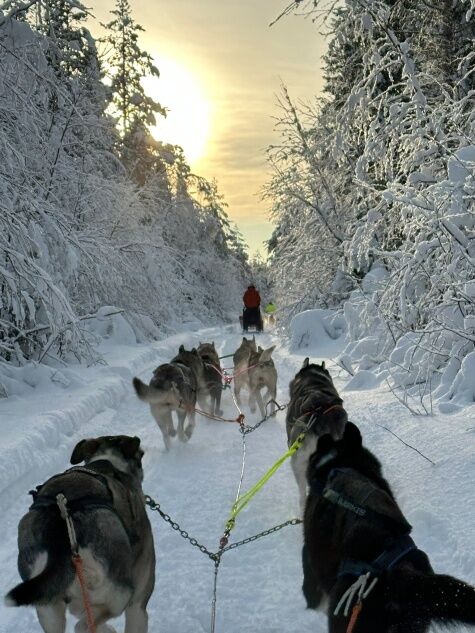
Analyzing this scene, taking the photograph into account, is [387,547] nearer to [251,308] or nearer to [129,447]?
[129,447]

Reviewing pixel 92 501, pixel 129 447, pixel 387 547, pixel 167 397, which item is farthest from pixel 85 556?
pixel 167 397

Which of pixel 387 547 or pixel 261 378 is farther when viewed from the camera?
pixel 261 378

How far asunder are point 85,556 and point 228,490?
3.35 m

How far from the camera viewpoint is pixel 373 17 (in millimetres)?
8141

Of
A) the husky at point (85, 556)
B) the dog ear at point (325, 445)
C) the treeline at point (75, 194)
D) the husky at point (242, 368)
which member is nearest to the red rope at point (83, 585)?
the husky at point (85, 556)

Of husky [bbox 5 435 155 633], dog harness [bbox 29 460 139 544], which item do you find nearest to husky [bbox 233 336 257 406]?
dog harness [bbox 29 460 139 544]

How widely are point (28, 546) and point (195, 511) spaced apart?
2822mm

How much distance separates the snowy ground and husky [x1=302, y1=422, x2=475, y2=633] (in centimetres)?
91

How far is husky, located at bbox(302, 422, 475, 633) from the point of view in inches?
72.9

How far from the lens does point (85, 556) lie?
238 cm

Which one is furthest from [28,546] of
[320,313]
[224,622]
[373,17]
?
[320,313]

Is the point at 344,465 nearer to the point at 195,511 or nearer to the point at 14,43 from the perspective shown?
the point at 195,511

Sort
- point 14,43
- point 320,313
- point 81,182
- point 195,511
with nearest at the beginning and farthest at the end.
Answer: point 195,511 → point 14,43 → point 81,182 → point 320,313

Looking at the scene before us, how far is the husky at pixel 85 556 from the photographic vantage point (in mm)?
2316
